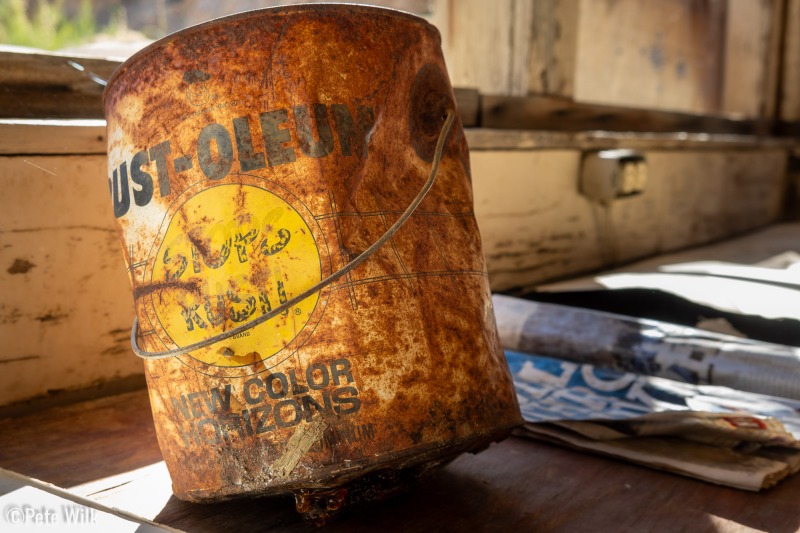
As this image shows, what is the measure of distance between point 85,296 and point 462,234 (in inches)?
36.3

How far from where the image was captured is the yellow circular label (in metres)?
0.97

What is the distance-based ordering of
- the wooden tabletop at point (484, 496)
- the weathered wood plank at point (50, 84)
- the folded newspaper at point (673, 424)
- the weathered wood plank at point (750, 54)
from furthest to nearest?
the weathered wood plank at point (750, 54) < the weathered wood plank at point (50, 84) < the folded newspaper at point (673, 424) < the wooden tabletop at point (484, 496)

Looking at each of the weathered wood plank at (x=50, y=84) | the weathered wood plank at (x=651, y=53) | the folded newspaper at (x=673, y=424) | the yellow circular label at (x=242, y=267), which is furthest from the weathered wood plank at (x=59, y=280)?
the weathered wood plank at (x=651, y=53)

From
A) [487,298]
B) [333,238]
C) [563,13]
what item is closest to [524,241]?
[563,13]

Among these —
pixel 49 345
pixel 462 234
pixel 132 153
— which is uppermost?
pixel 132 153

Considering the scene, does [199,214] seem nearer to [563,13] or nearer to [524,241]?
[524,241]

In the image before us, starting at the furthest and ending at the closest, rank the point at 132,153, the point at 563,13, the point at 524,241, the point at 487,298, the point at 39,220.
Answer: the point at 563,13, the point at 524,241, the point at 39,220, the point at 487,298, the point at 132,153

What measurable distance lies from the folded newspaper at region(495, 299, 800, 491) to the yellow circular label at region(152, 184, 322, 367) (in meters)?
0.65

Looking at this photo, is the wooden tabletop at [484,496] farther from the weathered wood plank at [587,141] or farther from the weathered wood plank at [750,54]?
the weathered wood plank at [750,54]

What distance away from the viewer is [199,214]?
3.25ft

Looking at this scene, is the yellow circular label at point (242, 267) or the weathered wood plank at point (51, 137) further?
the weathered wood plank at point (51, 137)

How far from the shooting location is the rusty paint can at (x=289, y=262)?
968 millimetres

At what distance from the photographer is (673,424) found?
1.34m

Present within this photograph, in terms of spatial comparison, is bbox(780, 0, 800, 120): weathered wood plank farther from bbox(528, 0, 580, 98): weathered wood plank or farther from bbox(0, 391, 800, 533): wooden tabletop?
bbox(0, 391, 800, 533): wooden tabletop
